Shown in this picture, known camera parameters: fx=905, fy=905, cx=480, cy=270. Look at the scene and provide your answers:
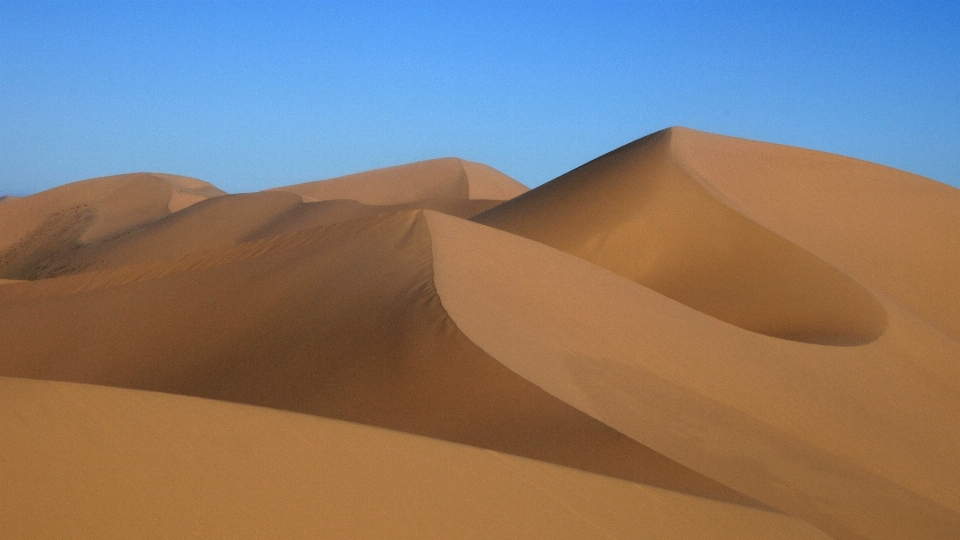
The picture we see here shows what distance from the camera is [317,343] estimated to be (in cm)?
855

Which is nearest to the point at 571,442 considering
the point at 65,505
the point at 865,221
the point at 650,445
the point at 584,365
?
the point at 650,445

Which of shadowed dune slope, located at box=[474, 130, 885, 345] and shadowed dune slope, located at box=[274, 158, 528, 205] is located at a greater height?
shadowed dune slope, located at box=[474, 130, 885, 345]

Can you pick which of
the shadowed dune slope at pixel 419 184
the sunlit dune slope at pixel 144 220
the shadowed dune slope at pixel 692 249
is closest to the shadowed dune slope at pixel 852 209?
the shadowed dune slope at pixel 692 249

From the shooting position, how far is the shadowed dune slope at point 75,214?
3022 cm

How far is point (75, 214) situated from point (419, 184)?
1484 centimetres

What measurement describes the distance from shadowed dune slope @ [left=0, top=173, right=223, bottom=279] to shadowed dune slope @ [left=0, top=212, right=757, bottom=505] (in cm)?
1802

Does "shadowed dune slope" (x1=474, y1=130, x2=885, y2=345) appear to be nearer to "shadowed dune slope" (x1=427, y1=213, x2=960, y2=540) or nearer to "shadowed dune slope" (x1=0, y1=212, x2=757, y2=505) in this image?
"shadowed dune slope" (x1=427, y1=213, x2=960, y2=540)

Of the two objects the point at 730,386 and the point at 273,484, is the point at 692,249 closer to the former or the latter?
the point at 730,386

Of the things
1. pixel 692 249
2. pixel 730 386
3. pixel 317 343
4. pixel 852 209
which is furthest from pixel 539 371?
pixel 852 209

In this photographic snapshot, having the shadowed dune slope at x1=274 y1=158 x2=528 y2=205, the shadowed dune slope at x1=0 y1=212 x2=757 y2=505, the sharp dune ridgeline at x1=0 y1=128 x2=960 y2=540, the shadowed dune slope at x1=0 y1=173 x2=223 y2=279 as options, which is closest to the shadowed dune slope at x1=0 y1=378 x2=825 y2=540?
the sharp dune ridgeline at x1=0 y1=128 x2=960 y2=540

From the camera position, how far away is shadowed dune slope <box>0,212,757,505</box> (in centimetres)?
664

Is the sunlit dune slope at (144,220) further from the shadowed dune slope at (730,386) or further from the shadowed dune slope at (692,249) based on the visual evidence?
the shadowed dune slope at (730,386)

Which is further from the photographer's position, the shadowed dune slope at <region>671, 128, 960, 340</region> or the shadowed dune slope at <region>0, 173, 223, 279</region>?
the shadowed dune slope at <region>0, 173, 223, 279</region>

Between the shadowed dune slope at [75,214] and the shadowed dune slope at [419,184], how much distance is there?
5.66m
